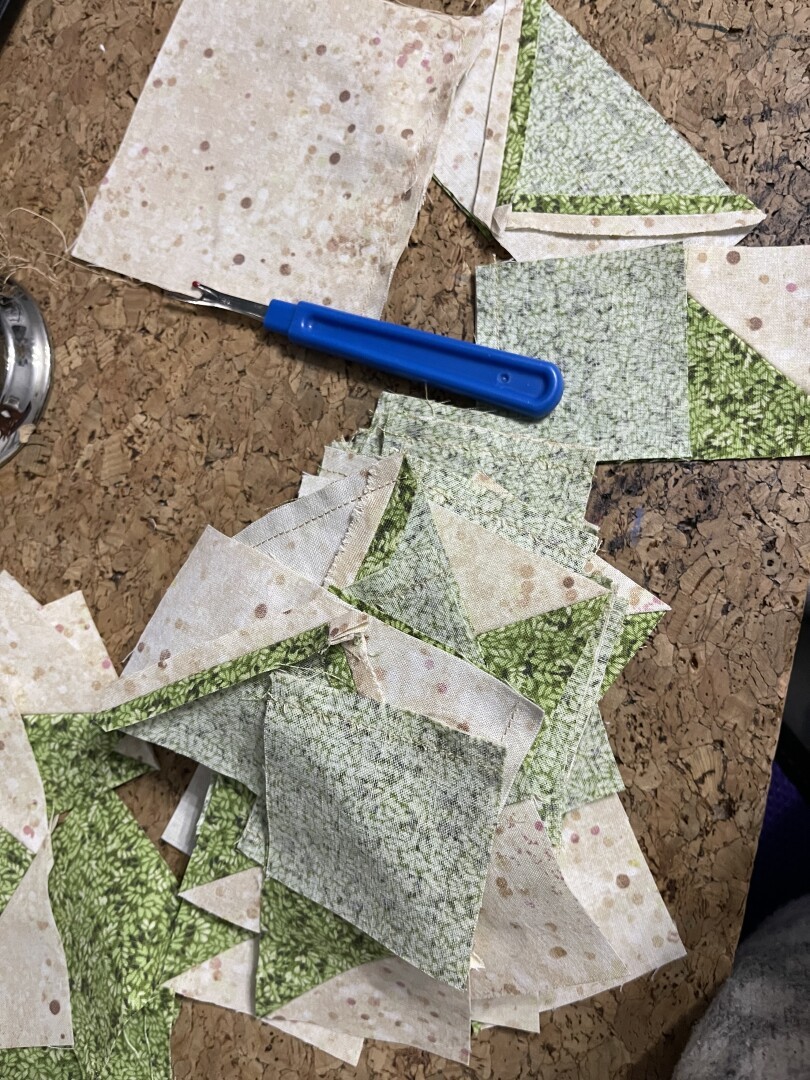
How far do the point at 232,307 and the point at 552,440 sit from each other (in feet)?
1.19

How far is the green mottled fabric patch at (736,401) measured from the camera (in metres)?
0.86

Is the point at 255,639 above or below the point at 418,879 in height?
above

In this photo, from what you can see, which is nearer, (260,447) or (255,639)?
(255,639)

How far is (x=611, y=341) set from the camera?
0.89 m

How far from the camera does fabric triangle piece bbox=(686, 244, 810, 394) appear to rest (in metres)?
0.87

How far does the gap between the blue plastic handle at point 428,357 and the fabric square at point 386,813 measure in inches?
12.5

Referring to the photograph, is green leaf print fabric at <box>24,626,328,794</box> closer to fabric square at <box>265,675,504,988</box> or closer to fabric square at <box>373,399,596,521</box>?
fabric square at <box>265,675,504,988</box>

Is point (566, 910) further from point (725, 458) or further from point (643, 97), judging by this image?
point (643, 97)

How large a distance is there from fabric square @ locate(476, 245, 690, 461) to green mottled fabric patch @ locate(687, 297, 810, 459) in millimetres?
11

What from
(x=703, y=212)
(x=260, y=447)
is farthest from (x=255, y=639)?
(x=703, y=212)

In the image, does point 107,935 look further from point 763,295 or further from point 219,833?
point 763,295

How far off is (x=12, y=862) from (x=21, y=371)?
0.51 m

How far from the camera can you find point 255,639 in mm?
840

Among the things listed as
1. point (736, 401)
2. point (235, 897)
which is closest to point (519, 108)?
point (736, 401)
